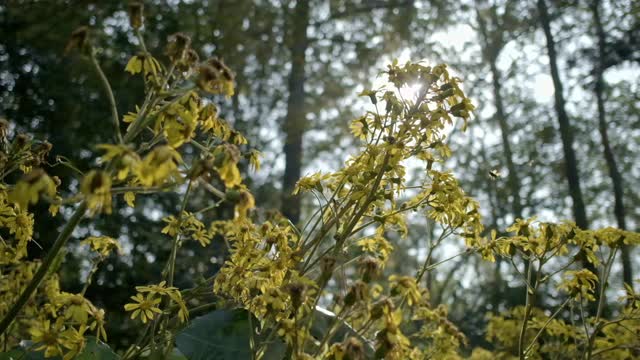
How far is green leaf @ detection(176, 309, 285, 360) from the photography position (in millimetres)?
1835

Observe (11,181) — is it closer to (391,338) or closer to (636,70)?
(391,338)

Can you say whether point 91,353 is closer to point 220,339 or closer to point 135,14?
point 220,339

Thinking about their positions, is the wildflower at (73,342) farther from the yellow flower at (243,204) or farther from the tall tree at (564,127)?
the tall tree at (564,127)

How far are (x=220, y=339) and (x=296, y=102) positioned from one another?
5.62 meters

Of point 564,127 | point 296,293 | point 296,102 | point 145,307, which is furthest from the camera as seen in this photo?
point 564,127

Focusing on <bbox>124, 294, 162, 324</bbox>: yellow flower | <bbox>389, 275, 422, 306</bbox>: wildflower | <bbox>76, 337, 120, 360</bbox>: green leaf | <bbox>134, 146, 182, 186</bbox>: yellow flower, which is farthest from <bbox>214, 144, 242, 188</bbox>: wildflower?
<bbox>76, 337, 120, 360</bbox>: green leaf

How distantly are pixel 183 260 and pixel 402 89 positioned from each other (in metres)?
4.46

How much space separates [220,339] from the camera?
6.20ft

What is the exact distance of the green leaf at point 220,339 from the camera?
6.02 ft

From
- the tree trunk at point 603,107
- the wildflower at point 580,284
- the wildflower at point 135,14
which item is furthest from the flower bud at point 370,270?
the tree trunk at point 603,107

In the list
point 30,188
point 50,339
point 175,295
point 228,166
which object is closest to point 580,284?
point 175,295

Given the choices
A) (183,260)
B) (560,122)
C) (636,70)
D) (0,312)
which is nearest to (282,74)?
(183,260)

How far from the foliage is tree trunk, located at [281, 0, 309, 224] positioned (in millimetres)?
4155

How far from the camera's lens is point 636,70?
24.6ft
